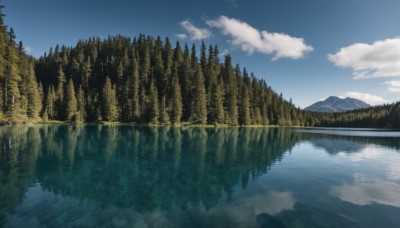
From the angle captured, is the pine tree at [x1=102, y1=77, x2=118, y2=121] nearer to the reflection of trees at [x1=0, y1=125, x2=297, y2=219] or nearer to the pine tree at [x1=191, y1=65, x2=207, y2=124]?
the pine tree at [x1=191, y1=65, x2=207, y2=124]

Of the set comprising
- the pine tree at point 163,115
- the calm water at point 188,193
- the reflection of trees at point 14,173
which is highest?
the pine tree at point 163,115

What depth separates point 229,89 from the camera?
361 ft

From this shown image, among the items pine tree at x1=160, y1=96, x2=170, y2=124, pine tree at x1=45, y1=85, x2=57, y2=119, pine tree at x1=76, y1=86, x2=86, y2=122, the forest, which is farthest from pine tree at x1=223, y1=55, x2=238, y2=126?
pine tree at x1=45, y1=85, x2=57, y2=119

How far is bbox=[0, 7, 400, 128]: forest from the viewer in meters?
79.8

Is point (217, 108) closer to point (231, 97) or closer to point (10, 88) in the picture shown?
point (231, 97)

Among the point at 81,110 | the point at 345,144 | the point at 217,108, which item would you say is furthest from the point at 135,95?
the point at 345,144

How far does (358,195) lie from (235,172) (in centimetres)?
894

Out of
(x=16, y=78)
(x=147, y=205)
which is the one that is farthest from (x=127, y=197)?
(x=16, y=78)

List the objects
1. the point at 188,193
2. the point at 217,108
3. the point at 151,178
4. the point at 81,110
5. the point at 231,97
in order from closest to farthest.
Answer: the point at 188,193, the point at 151,178, the point at 81,110, the point at 217,108, the point at 231,97

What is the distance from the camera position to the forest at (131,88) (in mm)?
79812

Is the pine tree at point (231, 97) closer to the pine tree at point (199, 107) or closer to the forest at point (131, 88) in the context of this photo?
the forest at point (131, 88)

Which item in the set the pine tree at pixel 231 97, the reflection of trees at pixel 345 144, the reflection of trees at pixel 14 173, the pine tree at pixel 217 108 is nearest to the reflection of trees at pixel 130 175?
the reflection of trees at pixel 14 173

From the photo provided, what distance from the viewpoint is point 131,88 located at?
10619 centimetres

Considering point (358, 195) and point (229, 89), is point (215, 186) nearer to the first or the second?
point (358, 195)
